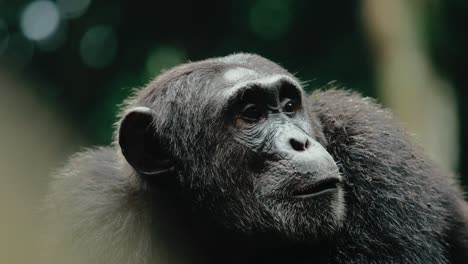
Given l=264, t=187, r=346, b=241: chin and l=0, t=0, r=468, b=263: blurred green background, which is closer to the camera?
l=264, t=187, r=346, b=241: chin

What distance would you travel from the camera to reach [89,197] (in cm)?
515

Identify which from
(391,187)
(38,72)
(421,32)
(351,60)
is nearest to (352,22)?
(351,60)

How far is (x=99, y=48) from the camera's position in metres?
11.3

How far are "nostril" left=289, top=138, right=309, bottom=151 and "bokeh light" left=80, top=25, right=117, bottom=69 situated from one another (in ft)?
25.4

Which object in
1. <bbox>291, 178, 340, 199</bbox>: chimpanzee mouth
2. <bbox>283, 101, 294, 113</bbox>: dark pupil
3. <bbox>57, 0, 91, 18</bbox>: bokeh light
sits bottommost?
<bbox>57, 0, 91, 18</bbox>: bokeh light

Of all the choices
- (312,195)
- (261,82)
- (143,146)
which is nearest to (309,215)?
(312,195)

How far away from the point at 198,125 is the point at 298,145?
2.66 feet

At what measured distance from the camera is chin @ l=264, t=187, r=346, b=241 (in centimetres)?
407

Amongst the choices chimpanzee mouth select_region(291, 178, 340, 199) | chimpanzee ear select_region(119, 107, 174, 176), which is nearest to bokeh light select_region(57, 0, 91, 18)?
chimpanzee ear select_region(119, 107, 174, 176)

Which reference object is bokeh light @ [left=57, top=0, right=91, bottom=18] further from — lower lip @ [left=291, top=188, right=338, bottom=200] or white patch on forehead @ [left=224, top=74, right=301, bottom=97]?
lower lip @ [left=291, top=188, right=338, bottom=200]

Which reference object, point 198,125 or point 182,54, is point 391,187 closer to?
point 198,125

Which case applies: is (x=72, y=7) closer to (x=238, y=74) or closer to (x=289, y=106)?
(x=238, y=74)

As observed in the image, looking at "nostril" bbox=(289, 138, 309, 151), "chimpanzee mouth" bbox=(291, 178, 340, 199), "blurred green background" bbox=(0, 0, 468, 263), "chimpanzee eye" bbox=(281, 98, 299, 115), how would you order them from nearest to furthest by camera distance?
"chimpanzee mouth" bbox=(291, 178, 340, 199) < "nostril" bbox=(289, 138, 309, 151) < "chimpanzee eye" bbox=(281, 98, 299, 115) < "blurred green background" bbox=(0, 0, 468, 263)

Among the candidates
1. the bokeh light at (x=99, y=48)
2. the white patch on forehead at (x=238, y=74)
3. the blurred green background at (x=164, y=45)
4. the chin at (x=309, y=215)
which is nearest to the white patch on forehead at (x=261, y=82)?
the white patch on forehead at (x=238, y=74)
